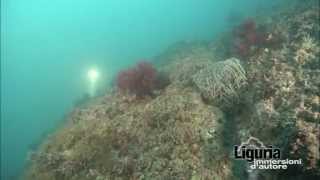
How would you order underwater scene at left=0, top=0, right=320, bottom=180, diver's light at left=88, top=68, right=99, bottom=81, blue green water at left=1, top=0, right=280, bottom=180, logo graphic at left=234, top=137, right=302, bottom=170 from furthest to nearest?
diver's light at left=88, top=68, right=99, bottom=81 < blue green water at left=1, top=0, right=280, bottom=180 < underwater scene at left=0, top=0, right=320, bottom=180 < logo graphic at left=234, top=137, right=302, bottom=170

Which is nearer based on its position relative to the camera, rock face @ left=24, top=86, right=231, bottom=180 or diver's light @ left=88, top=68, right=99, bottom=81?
rock face @ left=24, top=86, right=231, bottom=180

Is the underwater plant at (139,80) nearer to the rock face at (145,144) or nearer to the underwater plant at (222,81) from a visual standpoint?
the rock face at (145,144)

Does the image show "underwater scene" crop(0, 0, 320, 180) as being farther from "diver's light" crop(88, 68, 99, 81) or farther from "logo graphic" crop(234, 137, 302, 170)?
"diver's light" crop(88, 68, 99, 81)

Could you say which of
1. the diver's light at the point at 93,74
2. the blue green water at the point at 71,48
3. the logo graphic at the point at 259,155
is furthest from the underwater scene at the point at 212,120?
the diver's light at the point at 93,74

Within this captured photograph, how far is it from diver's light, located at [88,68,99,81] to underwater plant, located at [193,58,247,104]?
21319 mm

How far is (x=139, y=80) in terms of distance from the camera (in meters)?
12.0

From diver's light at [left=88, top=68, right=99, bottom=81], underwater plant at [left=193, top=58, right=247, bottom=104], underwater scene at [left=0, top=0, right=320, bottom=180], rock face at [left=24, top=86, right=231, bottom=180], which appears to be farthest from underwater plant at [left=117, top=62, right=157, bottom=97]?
diver's light at [left=88, top=68, right=99, bottom=81]

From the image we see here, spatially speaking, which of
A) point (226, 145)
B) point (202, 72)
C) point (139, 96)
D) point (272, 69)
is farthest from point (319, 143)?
point (139, 96)

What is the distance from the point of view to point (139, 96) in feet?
38.0

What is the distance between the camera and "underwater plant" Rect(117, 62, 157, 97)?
11734 millimetres

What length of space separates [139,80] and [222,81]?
3365 millimetres

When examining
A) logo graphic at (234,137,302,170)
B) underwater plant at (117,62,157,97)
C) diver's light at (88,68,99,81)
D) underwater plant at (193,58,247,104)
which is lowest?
logo graphic at (234,137,302,170)

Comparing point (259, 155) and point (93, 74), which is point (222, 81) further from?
point (93, 74)

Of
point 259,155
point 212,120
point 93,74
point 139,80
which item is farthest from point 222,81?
point 93,74
